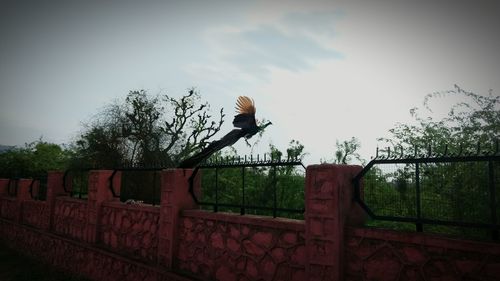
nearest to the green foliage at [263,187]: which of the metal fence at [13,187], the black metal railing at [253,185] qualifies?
the black metal railing at [253,185]

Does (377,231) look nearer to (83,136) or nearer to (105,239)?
(105,239)

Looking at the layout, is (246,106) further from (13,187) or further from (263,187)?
(13,187)

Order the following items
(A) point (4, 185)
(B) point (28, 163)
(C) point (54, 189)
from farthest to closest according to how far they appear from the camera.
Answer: (B) point (28, 163), (A) point (4, 185), (C) point (54, 189)

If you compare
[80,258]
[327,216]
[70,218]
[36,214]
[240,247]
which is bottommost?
[80,258]

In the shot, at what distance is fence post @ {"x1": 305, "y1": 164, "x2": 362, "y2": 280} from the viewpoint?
371 centimetres

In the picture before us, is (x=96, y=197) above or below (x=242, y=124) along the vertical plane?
below

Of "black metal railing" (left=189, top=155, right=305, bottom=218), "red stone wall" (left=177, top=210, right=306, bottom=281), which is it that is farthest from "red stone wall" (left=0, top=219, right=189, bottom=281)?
"black metal railing" (left=189, top=155, right=305, bottom=218)

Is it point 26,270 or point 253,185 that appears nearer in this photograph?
point 26,270

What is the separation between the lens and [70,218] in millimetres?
9305

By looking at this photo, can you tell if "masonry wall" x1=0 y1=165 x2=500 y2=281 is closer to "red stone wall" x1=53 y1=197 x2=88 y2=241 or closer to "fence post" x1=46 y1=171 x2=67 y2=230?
"red stone wall" x1=53 y1=197 x2=88 y2=241

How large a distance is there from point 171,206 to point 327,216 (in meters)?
3.15

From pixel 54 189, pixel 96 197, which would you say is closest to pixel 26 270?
pixel 54 189

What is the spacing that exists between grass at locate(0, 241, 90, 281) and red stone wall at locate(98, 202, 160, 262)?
147 centimetres

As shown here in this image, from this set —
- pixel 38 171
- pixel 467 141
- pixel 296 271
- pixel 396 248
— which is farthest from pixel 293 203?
pixel 38 171
